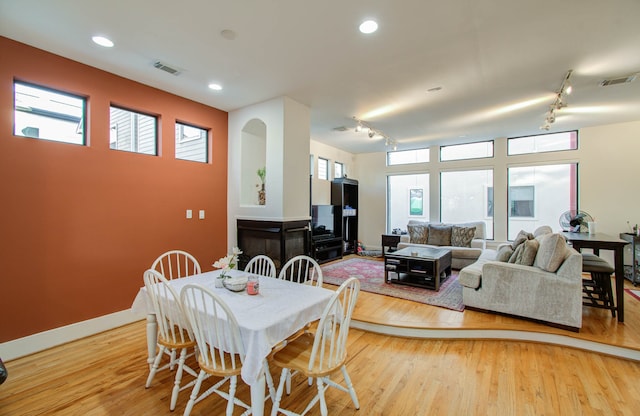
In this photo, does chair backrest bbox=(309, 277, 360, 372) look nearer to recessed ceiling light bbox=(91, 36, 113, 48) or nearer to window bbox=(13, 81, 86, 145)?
recessed ceiling light bbox=(91, 36, 113, 48)

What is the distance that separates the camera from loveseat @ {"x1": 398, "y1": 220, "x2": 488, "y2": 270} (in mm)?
5582

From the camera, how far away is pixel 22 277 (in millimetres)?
2637

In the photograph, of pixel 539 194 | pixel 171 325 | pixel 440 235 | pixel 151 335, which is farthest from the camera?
pixel 440 235

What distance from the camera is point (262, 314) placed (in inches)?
70.1

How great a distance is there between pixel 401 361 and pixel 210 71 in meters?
3.67

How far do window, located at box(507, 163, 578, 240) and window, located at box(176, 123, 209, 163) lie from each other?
632 cm

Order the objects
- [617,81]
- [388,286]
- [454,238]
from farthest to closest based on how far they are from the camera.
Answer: [454,238] < [388,286] < [617,81]

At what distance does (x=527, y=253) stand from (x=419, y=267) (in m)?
1.53

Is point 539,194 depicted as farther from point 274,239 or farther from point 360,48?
point 274,239

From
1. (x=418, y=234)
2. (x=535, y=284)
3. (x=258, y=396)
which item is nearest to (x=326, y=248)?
(x=418, y=234)

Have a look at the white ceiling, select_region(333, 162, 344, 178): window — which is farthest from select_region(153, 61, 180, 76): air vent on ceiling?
select_region(333, 162, 344, 178): window

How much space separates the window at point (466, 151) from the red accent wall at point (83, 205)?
5.79 meters

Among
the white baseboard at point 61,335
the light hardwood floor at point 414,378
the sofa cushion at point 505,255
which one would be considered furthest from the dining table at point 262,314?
the sofa cushion at point 505,255

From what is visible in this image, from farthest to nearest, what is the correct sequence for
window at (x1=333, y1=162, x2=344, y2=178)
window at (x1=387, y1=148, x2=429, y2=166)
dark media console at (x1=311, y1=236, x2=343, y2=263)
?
window at (x1=333, y1=162, x2=344, y2=178) < window at (x1=387, y1=148, x2=429, y2=166) < dark media console at (x1=311, y1=236, x2=343, y2=263)
